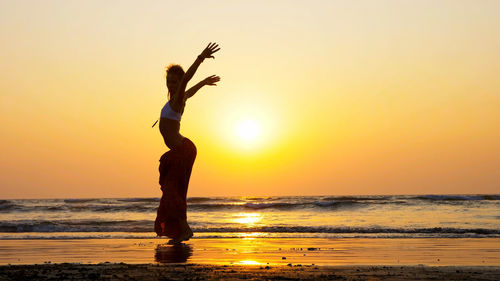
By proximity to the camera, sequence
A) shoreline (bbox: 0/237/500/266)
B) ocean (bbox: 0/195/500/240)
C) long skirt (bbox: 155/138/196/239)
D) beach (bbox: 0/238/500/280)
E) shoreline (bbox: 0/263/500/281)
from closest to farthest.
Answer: shoreline (bbox: 0/263/500/281) < beach (bbox: 0/238/500/280) < long skirt (bbox: 155/138/196/239) < shoreline (bbox: 0/237/500/266) < ocean (bbox: 0/195/500/240)

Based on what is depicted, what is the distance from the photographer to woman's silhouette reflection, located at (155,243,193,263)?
398 inches

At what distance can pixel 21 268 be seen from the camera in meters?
8.17

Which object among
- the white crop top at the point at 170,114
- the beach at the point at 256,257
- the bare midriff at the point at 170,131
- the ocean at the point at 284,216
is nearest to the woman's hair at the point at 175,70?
the white crop top at the point at 170,114

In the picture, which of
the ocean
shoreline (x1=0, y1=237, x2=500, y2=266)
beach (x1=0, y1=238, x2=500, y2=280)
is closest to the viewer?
beach (x1=0, y1=238, x2=500, y2=280)

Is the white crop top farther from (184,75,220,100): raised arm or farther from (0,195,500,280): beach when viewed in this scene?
(0,195,500,280): beach

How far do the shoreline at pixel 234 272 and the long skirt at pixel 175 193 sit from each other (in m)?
1.04

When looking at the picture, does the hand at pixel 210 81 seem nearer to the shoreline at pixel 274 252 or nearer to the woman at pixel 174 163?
the woman at pixel 174 163

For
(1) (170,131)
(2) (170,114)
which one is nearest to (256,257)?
(1) (170,131)

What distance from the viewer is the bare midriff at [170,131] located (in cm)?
917

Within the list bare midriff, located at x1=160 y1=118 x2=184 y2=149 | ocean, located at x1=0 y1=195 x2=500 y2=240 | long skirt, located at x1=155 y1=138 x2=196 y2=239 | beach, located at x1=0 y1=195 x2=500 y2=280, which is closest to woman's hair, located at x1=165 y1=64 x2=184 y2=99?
bare midriff, located at x1=160 y1=118 x2=184 y2=149

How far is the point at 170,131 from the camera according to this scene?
9.22 meters

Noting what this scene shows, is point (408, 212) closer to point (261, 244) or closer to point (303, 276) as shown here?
point (261, 244)

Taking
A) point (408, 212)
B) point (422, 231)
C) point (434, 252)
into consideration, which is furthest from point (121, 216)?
point (434, 252)

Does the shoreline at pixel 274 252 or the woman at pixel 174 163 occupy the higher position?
the woman at pixel 174 163
